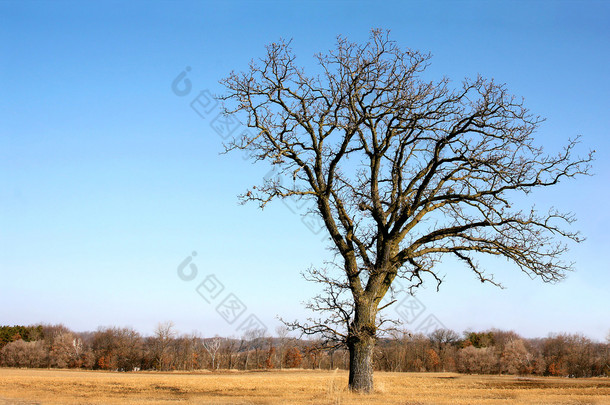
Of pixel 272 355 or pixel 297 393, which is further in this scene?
pixel 272 355

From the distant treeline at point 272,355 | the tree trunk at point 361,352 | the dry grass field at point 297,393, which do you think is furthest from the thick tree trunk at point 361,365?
the distant treeline at point 272,355

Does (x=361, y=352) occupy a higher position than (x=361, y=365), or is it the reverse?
(x=361, y=352)

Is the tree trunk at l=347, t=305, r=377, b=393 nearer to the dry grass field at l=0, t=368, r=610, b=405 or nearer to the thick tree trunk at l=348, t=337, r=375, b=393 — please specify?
the thick tree trunk at l=348, t=337, r=375, b=393

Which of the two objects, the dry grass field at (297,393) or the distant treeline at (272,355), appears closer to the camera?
the dry grass field at (297,393)

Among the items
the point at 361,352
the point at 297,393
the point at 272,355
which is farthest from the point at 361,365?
the point at 272,355

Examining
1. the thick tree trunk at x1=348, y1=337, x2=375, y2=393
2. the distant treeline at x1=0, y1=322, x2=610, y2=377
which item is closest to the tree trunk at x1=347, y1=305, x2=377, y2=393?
the thick tree trunk at x1=348, y1=337, x2=375, y2=393

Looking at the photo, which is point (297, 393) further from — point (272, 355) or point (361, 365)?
point (272, 355)

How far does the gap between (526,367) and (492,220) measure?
2942 inches

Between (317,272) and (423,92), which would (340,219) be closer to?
(317,272)

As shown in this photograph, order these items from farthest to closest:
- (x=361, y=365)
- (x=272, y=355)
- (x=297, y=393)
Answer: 1. (x=272, y=355)
2. (x=297, y=393)
3. (x=361, y=365)

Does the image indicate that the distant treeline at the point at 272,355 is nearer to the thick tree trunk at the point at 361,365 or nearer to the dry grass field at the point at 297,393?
the dry grass field at the point at 297,393

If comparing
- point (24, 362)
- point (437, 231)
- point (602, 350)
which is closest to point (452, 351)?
point (602, 350)

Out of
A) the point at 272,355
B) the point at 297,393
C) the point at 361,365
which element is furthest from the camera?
the point at 272,355

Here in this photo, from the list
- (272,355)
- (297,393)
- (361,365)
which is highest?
(361,365)
